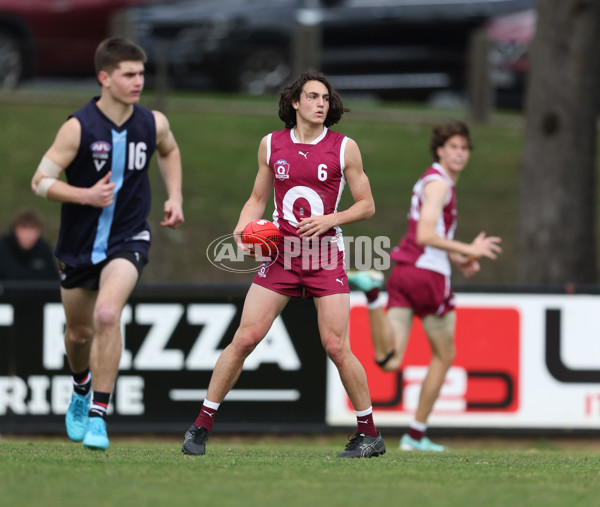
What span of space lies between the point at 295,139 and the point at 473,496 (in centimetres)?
240

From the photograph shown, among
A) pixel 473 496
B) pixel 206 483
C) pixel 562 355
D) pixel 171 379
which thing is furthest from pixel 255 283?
pixel 562 355

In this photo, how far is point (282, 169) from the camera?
21.6 ft

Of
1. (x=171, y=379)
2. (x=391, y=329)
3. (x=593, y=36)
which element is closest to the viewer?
(x=391, y=329)

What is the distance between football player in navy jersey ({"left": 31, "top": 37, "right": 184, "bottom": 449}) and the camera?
681 centimetres

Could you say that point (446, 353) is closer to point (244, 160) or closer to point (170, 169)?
point (170, 169)

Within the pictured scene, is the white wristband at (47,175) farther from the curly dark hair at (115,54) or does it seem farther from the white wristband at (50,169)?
the curly dark hair at (115,54)

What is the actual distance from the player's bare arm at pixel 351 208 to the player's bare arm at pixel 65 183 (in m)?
1.28

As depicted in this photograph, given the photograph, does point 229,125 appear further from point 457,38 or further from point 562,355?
point 562,355

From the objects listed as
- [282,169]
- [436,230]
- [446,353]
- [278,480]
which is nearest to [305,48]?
[436,230]

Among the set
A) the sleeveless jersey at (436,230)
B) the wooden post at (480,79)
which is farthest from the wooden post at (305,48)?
the sleeveless jersey at (436,230)

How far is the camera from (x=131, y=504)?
505 cm

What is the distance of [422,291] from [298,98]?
2.69 m

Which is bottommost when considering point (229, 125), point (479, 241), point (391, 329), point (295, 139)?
point (391, 329)

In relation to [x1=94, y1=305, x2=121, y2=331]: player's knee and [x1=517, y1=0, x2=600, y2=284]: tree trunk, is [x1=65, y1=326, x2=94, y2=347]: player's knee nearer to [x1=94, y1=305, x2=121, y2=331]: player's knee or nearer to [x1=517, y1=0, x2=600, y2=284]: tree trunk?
[x1=94, y1=305, x2=121, y2=331]: player's knee
